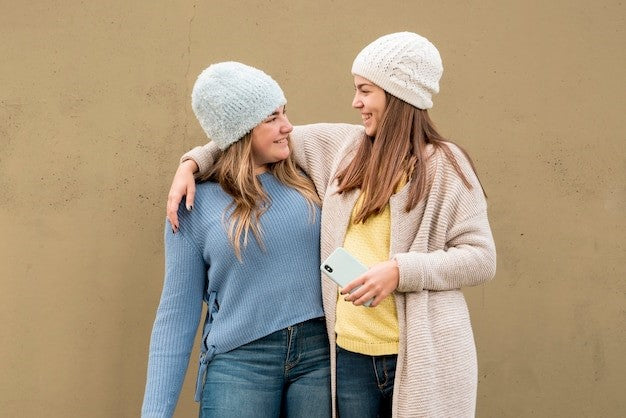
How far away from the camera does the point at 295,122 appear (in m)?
2.80

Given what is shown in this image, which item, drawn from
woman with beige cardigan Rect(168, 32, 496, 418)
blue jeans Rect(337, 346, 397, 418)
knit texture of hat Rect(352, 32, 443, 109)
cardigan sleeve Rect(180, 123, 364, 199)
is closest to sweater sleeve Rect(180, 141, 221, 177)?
cardigan sleeve Rect(180, 123, 364, 199)

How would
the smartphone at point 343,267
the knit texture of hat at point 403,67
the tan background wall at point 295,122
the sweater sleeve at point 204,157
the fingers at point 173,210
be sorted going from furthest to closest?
the tan background wall at point 295,122
the sweater sleeve at point 204,157
the fingers at point 173,210
the knit texture of hat at point 403,67
the smartphone at point 343,267

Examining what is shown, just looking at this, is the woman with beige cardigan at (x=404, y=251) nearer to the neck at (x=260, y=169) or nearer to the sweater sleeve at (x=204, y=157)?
the neck at (x=260, y=169)

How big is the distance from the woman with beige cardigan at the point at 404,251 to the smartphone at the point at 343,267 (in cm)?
2

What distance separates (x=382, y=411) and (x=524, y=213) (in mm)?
1146

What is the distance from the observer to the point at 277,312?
2.03m

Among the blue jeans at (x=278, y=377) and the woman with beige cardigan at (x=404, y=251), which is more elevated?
the woman with beige cardigan at (x=404, y=251)

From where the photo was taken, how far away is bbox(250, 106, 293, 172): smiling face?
2113 mm

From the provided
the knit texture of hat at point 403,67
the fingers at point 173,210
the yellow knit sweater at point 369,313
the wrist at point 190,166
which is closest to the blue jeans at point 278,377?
the yellow knit sweater at point 369,313

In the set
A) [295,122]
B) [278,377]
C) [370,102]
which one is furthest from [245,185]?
[295,122]

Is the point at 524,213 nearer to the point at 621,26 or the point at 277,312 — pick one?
the point at 621,26

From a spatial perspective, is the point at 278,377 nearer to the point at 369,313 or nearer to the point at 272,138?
the point at 369,313

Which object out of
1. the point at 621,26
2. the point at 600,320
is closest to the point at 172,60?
the point at 621,26

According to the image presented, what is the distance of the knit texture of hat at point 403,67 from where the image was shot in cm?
196
